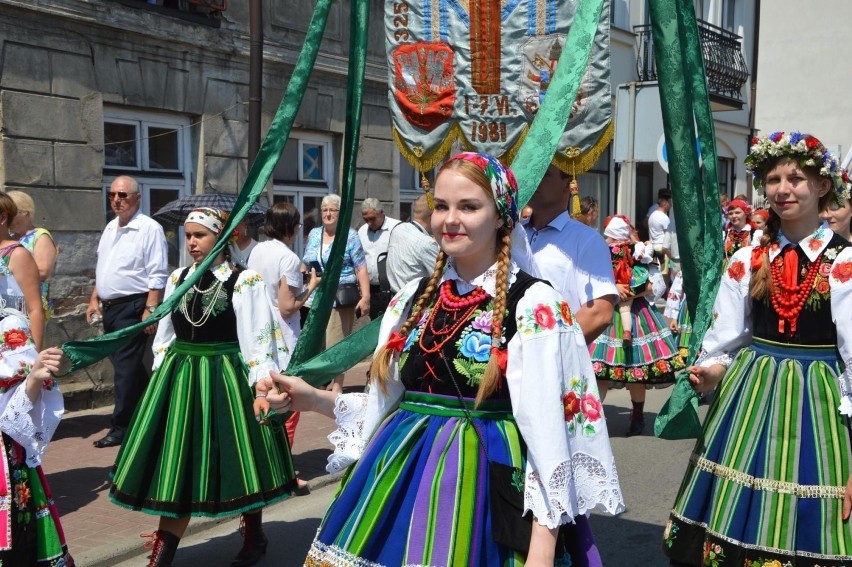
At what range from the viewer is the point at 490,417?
8.55 ft

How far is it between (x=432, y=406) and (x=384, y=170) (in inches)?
395

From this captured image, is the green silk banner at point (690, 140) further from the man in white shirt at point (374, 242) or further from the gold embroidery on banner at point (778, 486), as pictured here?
the man in white shirt at point (374, 242)

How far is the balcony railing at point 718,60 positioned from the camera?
60.8 feet

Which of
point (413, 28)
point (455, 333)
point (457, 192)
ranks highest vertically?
point (413, 28)

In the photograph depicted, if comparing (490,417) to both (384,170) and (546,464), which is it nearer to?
(546,464)

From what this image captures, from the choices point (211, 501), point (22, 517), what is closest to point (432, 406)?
point (22, 517)

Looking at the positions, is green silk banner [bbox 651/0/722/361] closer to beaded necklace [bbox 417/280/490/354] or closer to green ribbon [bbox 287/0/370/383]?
beaded necklace [bbox 417/280/490/354]

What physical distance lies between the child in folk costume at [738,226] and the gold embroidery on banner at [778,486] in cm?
620

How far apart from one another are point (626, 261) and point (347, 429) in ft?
18.7

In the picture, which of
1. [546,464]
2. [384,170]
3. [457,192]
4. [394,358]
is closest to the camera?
[546,464]

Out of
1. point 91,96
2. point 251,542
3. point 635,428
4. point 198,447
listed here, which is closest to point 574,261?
point 198,447

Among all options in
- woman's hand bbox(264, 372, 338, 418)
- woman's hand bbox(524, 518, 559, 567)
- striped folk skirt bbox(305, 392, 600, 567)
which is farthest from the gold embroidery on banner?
woman's hand bbox(264, 372, 338, 418)

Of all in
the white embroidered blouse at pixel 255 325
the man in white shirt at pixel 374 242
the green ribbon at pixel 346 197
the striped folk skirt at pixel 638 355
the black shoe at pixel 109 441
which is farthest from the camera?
the man in white shirt at pixel 374 242

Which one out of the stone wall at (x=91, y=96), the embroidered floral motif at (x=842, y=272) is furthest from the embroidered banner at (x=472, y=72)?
the stone wall at (x=91, y=96)
